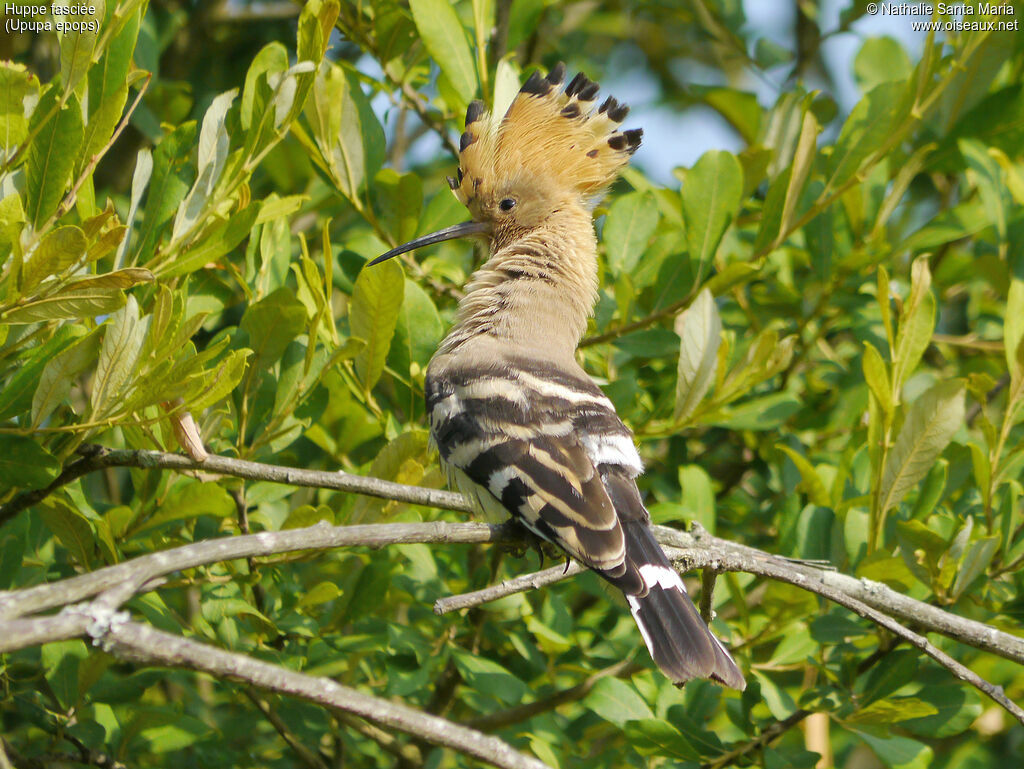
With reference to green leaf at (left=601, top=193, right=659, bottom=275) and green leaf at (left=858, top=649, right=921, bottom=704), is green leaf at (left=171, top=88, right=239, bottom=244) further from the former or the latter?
green leaf at (left=858, top=649, right=921, bottom=704)

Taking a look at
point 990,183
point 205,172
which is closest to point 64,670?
point 205,172

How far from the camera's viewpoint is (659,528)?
2.01m

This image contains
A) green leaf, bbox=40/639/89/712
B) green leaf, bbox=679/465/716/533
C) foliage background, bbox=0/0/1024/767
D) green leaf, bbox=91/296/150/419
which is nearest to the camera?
green leaf, bbox=91/296/150/419

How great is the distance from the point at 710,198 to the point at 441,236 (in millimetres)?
679

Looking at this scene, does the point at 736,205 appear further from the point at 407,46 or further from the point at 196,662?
the point at 196,662

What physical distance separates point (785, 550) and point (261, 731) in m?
1.42

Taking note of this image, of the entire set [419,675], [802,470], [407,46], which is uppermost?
[407,46]

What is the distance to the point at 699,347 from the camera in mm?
2094

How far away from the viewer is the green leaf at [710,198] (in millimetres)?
2301

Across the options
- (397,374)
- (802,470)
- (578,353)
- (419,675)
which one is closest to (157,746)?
(419,675)

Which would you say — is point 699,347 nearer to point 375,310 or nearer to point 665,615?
point 665,615

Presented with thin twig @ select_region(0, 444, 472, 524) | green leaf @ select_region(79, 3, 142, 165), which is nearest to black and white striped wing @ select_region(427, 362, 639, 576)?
thin twig @ select_region(0, 444, 472, 524)

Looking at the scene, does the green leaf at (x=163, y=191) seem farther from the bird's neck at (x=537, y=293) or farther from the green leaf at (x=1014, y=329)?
the green leaf at (x=1014, y=329)

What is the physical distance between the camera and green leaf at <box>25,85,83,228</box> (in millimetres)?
1567
